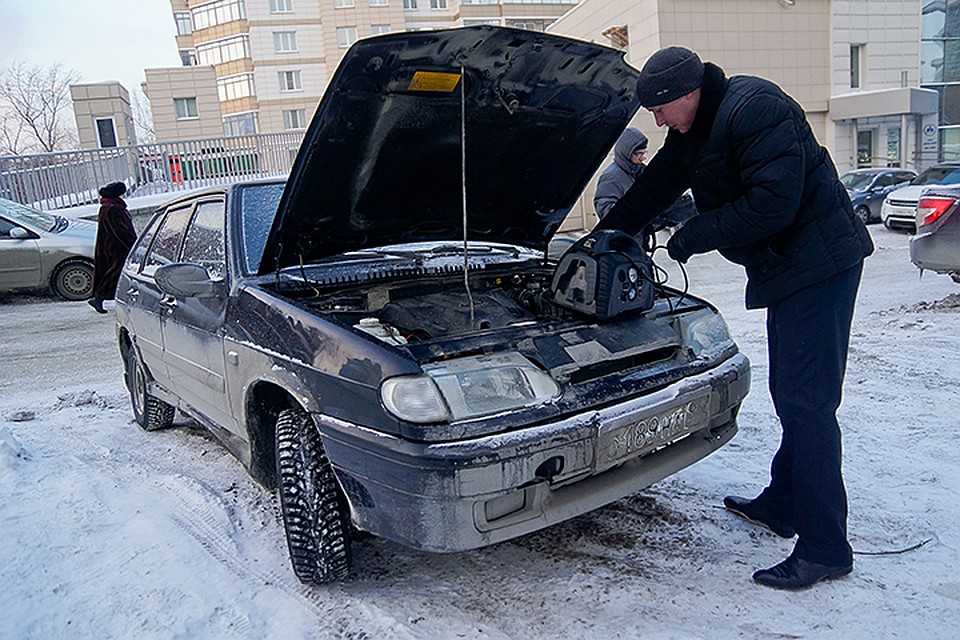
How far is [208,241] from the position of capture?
12.1ft

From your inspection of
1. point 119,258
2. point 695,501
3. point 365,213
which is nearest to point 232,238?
point 365,213

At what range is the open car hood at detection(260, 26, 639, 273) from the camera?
279 cm

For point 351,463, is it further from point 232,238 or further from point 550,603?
point 232,238

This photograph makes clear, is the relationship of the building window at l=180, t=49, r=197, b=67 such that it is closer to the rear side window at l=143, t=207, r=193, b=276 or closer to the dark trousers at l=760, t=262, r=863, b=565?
the rear side window at l=143, t=207, r=193, b=276

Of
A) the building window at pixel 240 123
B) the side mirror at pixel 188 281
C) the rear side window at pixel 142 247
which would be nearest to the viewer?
the side mirror at pixel 188 281

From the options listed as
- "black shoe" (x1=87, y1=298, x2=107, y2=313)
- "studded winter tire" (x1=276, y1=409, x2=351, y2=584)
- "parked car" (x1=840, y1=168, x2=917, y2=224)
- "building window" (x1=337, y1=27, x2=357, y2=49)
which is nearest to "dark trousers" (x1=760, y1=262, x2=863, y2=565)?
"studded winter tire" (x1=276, y1=409, x2=351, y2=584)

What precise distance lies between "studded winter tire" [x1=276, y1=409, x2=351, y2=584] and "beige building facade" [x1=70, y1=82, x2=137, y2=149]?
956 inches

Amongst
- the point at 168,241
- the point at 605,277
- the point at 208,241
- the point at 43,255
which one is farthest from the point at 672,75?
the point at 43,255

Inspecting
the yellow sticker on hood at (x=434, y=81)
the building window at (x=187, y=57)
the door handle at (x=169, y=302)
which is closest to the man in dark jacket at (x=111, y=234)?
the door handle at (x=169, y=302)

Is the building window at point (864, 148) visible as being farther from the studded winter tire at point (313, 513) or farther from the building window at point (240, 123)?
the building window at point (240, 123)

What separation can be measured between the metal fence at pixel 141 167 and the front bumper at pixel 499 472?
42.4 feet

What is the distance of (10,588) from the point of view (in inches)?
110

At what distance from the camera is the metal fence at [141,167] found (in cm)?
1395

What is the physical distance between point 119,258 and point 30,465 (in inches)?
217
